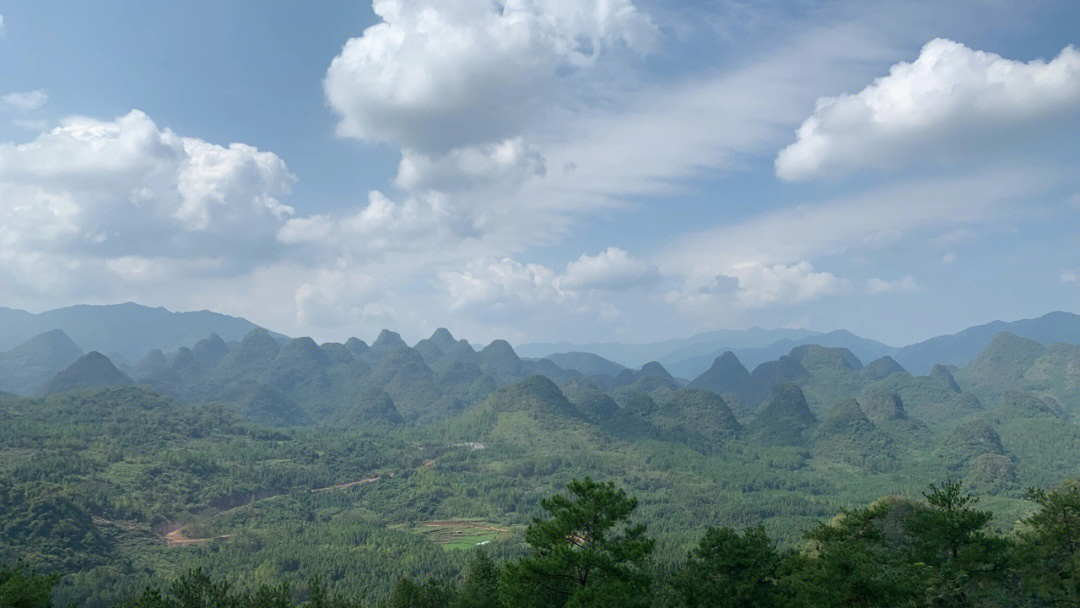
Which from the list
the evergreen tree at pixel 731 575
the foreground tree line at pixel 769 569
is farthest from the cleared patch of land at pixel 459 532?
the evergreen tree at pixel 731 575

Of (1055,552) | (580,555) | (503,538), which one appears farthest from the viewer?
(503,538)

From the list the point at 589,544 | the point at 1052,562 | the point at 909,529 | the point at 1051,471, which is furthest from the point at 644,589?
the point at 1051,471

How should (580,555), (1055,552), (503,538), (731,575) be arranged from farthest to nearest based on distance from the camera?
(503,538) → (731,575) → (1055,552) → (580,555)

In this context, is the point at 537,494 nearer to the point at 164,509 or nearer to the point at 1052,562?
the point at 164,509

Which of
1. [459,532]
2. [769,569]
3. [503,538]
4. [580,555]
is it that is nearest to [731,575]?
[769,569]

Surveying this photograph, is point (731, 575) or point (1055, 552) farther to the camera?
point (731, 575)

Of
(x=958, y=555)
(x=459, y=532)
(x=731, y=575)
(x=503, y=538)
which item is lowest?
(x=459, y=532)

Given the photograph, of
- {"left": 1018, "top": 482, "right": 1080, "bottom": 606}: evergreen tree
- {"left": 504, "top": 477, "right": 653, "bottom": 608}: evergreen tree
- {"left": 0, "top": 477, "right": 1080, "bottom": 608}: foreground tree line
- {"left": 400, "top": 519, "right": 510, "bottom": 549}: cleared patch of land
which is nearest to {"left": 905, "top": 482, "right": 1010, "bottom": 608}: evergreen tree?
{"left": 0, "top": 477, "right": 1080, "bottom": 608}: foreground tree line

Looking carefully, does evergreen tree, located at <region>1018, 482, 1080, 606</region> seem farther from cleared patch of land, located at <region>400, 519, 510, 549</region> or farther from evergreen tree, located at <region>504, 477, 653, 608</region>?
cleared patch of land, located at <region>400, 519, 510, 549</region>

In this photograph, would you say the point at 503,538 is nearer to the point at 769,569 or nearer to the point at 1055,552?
the point at 769,569
